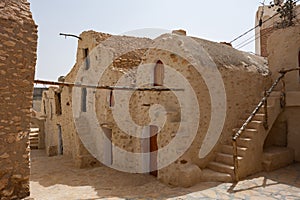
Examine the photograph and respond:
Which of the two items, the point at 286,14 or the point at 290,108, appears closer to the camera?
the point at 290,108

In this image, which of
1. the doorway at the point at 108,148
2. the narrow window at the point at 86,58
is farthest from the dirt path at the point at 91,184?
the narrow window at the point at 86,58

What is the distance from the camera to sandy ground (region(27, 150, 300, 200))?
6844 millimetres

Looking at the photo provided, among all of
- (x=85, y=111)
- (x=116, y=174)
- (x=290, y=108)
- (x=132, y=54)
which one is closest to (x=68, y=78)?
Result: (x=85, y=111)

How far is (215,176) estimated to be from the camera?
25.6 feet

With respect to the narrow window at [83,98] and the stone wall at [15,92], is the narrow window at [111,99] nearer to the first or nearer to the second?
the narrow window at [83,98]

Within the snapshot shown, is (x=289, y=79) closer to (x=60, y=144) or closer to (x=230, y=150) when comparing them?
(x=230, y=150)

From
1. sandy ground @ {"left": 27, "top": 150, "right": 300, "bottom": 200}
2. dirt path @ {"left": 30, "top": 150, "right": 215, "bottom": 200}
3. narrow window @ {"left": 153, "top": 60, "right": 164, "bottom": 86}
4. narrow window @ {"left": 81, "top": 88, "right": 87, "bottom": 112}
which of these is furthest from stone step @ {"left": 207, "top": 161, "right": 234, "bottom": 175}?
narrow window @ {"left": 81, "top": 88, "right": 87, "bottom": 112}

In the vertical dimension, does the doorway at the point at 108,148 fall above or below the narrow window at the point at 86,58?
below

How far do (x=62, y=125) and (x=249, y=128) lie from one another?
41.5 ft

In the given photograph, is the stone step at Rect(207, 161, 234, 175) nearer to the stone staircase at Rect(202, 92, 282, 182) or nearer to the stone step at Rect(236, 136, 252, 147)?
the stone staircase at Rect(202, 92, 282, 182)

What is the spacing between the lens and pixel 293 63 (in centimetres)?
1055

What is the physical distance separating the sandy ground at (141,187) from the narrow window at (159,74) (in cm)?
366

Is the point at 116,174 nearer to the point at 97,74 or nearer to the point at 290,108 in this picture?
the point at 97,74

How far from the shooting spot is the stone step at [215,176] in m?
7.62
